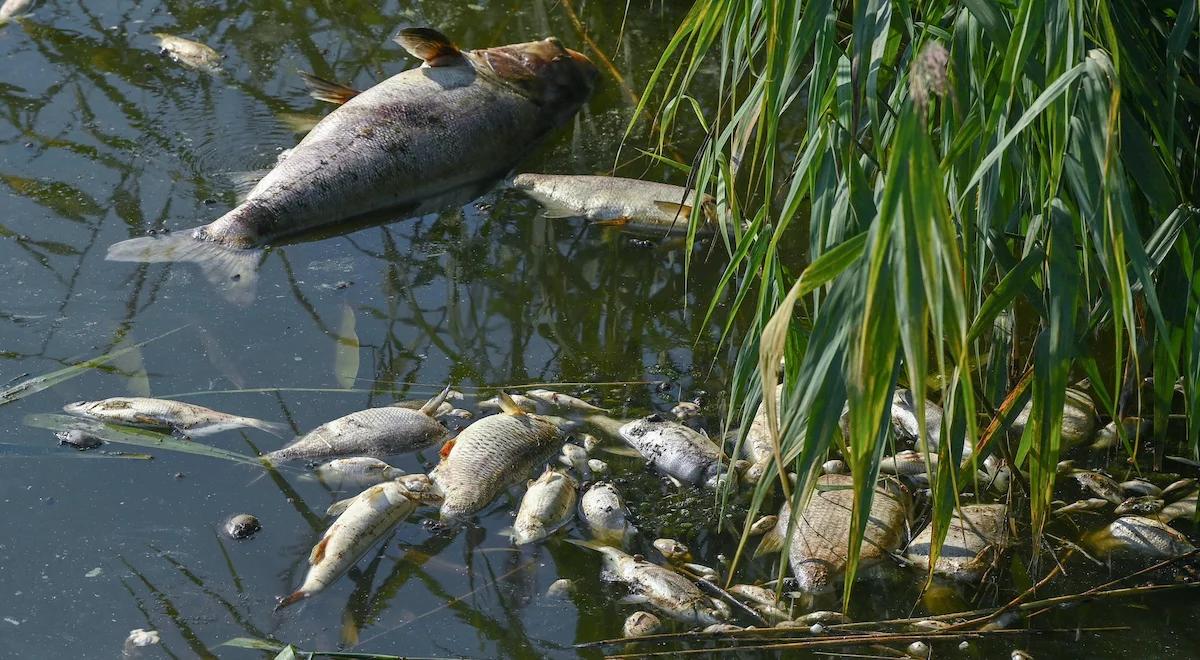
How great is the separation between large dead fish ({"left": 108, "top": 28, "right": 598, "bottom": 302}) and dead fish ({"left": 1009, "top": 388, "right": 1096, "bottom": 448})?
8.49 ft

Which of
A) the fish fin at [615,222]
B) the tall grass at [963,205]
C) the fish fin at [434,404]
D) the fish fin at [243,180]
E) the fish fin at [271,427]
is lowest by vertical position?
the fish fin at [271,427]

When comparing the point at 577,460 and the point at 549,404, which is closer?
the point at 577,460

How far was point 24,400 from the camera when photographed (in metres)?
3.78

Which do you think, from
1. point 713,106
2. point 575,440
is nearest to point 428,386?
point 575,440

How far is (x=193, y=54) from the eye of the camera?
5.89m

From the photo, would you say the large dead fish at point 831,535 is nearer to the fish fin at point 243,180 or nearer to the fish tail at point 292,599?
the fish tail at point 292,599

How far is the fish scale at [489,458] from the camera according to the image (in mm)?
3453

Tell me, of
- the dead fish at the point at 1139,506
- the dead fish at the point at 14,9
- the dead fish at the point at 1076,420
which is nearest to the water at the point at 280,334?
the dead fish at the point at 14,9

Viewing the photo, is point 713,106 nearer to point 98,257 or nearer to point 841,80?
point 98,257

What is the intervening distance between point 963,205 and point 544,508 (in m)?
1.47

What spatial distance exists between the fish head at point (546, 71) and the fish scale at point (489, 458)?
8.02ft

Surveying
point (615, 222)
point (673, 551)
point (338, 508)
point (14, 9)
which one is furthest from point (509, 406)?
point (14, 9)

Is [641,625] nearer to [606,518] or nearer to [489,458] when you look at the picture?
[606,518]

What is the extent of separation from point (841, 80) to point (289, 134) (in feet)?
11.5
